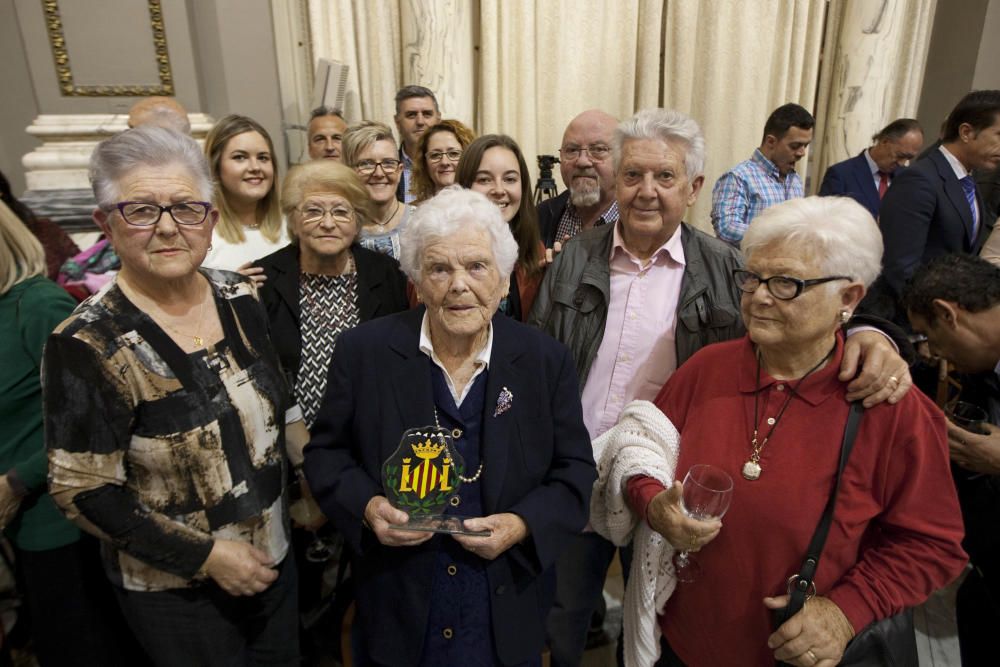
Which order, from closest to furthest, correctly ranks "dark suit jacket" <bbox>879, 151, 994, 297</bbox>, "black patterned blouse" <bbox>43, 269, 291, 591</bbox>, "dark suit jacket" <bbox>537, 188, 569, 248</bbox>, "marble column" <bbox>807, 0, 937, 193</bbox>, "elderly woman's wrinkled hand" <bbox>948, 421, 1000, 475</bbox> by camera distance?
"black patterned blouse" <bbox>43, 269, 291, 591</bbox>, "elderly woman's wrinkled hand" <bbox>948, 421, 1000, 475</bbox>, "dark suit jacket" <bbox>537, 188, 569, 248</bbox>, "dark suit jacket" <bbox>879, 151, 994, 297</bbox>, "marble column" <bbox>807, 0, 937, 193</bbox>

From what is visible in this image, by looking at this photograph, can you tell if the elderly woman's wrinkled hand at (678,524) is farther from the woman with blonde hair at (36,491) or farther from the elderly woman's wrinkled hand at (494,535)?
the woman with blonde hair at (36,491)

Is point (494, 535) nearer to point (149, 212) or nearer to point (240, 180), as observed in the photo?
point (149, 212)

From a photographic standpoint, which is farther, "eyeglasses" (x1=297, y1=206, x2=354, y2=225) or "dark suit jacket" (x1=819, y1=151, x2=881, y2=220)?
"dark suit jacket" (x1=819, y1=151, x2=881, y2=220)

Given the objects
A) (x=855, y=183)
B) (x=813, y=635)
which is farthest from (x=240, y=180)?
(x=855, y=183)

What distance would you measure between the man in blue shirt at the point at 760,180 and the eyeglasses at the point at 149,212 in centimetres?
377

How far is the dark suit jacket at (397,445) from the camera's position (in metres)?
1.53

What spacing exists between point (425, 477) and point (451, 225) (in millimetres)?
665

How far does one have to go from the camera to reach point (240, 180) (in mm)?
2697

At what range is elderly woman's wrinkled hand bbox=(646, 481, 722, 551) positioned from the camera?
4.68 ft

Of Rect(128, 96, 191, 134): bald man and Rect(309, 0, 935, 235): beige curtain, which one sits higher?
Rect(309, 0, 935, 235): beige curtain

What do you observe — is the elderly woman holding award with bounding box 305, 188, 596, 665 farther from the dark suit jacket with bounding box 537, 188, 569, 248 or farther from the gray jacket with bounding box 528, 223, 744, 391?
the dark suit jacket with bounding box 537, 188, 569, 248

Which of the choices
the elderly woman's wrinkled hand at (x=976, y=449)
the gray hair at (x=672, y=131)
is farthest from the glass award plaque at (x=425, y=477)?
the elderly woman's wrinkled hand at (x=976, y=449)

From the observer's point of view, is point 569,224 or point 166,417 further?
point 569,224

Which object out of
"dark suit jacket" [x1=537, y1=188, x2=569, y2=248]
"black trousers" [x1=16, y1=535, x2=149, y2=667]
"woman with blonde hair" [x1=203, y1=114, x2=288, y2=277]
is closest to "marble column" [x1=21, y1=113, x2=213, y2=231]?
"woman with blonde hair" [x1=203, y1=114, x2=288, y2=277]
